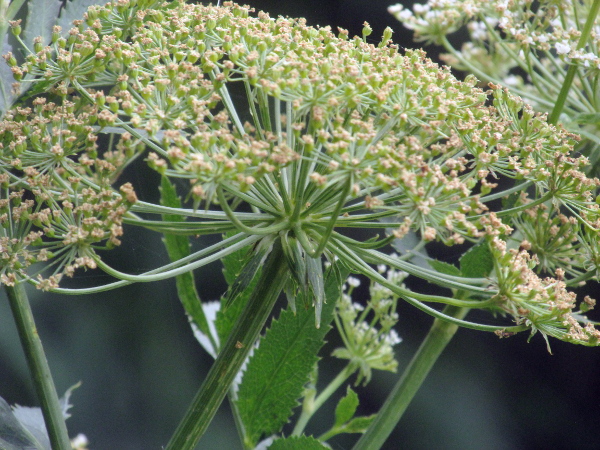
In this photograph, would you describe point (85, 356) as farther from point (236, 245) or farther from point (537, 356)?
point (537, 356)

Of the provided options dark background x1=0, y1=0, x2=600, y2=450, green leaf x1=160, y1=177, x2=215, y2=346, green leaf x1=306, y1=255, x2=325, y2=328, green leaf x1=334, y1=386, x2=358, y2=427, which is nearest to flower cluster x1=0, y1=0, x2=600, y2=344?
green leaf x1=306, y1=255, x2=325, y2=328

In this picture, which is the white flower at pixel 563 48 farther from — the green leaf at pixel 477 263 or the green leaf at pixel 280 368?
the green leaf at pixel 280 368

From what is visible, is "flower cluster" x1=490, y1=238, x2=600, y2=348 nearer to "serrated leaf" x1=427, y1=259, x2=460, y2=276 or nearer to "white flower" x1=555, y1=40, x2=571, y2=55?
"serrated leaf" x1=427, y1=259, x2=460, y2=276

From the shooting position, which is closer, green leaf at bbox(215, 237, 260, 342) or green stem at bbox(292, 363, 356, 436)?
green leaf at bbox(215, 237, 260, 342)

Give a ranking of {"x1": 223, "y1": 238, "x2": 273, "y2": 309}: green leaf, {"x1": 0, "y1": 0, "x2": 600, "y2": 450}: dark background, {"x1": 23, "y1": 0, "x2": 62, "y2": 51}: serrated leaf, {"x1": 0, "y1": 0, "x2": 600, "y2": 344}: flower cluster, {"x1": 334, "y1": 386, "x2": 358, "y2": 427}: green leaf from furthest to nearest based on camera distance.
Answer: {"x1": 0, "y1": 0, "x2": 600, "y2": 450}: dark background < {"x1": 334, "y1": 386, "x2": 358, "y2": 427}: green leaf < {"x1": 23, "y1": 0, "x2": 62, "y2": 51}: serrated leaf < {"x1": 223, "y1": 238, "x2": 273, "y2": 309}: green leaf < {"x1": 0, "y1": 0, "x2": 600, "y2": 344}: flower cluster

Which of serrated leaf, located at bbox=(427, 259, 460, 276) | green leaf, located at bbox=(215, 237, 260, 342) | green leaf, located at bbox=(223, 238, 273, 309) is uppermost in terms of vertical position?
serrated leaf, located at bbox=(427, 259, 460, 276)
